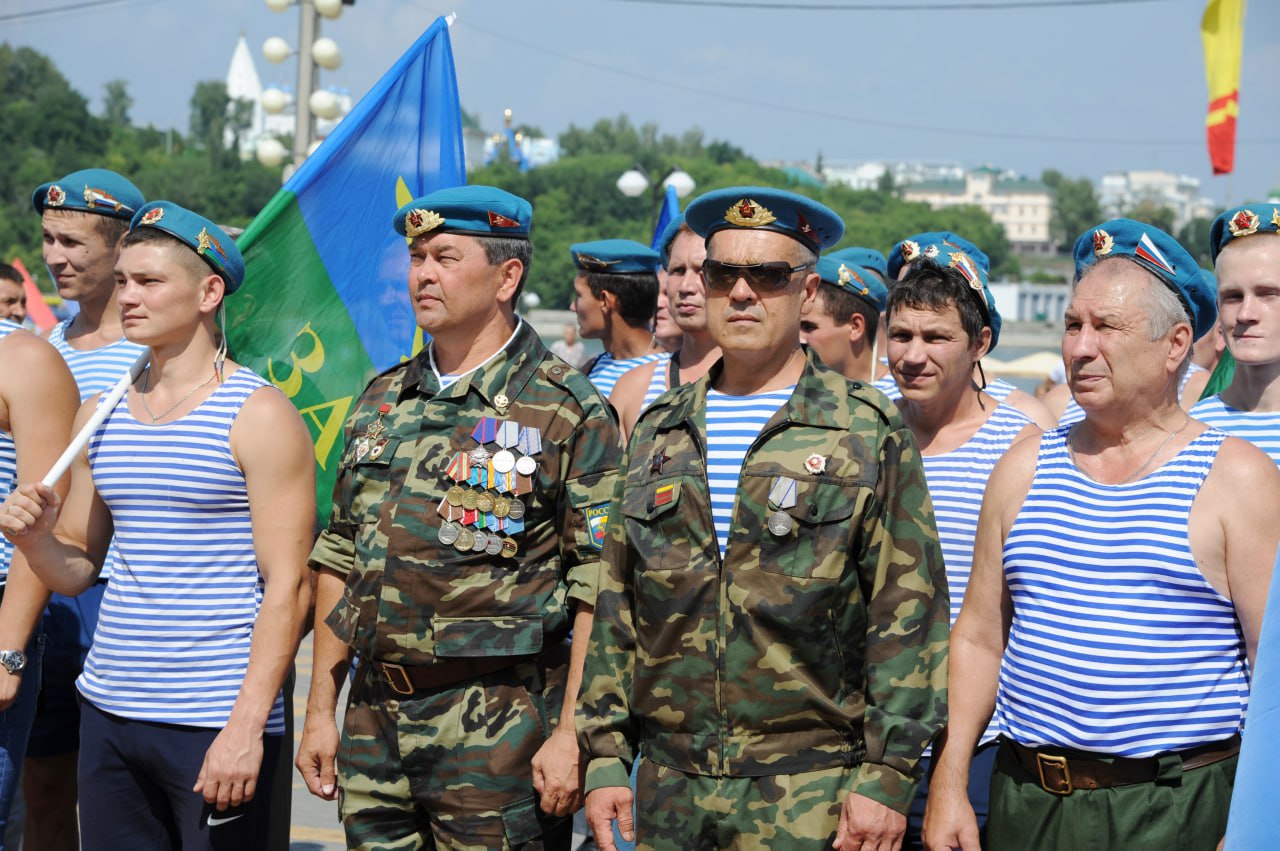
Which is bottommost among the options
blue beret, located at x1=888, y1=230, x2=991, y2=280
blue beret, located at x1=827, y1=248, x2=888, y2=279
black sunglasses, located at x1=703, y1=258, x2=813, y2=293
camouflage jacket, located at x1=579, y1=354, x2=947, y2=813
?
camouflage jacket, located at x1=579, y1=354, x2=947, y2=813

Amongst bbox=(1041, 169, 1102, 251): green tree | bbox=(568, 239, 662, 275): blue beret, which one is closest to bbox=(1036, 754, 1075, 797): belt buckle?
bbox=(568, 239, 662, 275): blue beret

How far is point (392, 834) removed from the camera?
389 centimetres

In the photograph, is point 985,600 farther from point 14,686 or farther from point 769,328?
point 14,686

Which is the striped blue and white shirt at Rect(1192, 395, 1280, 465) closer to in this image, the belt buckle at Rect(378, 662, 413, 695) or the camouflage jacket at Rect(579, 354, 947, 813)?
the camouflage jacket at Rect(579, 354, 947, 813)

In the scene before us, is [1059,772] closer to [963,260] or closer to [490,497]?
[490,497]

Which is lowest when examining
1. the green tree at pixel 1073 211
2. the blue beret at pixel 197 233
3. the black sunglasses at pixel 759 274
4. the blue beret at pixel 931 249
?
the black sunglasses at pixel 759 274

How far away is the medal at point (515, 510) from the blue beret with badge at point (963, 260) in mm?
1498

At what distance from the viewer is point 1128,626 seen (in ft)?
10.5

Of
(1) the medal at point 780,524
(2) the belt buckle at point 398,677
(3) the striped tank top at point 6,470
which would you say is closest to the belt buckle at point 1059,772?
(1) the medal at point 780,524

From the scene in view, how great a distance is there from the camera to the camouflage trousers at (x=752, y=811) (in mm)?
3244

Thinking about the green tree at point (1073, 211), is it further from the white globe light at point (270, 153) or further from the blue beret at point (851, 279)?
the blue beret at point (851, 279)

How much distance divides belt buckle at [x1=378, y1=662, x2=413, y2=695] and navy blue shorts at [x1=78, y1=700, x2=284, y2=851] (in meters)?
0.48

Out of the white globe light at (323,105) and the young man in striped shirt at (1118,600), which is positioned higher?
the white globe light at (323,105)

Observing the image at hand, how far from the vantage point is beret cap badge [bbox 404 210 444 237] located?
13.5ft
